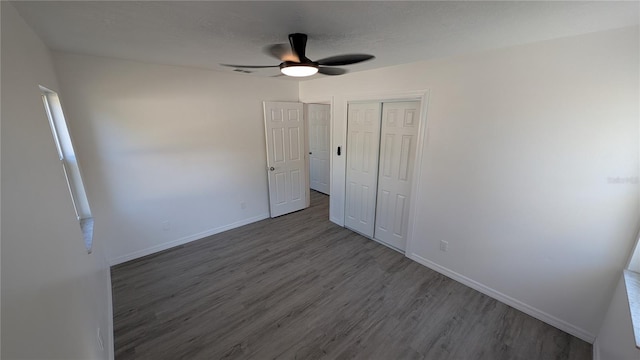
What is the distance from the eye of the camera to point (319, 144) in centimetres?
549

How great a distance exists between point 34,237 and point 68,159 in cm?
202

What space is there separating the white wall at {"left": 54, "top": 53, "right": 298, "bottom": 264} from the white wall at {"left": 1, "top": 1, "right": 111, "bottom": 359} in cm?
106

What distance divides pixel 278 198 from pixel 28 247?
350 centimetres

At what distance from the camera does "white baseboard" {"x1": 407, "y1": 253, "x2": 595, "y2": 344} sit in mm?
2050

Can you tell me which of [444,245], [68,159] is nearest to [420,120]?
[444,245]

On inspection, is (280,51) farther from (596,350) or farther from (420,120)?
(596,350)

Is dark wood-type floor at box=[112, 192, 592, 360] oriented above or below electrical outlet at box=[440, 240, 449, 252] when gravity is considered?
below

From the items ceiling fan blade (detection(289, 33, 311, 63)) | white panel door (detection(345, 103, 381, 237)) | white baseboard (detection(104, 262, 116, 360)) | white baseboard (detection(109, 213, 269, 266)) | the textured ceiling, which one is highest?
the textured ceiling

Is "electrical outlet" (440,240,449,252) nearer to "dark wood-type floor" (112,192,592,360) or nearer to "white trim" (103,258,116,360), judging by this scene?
"dark wood-type floor" (112,192,592,360)

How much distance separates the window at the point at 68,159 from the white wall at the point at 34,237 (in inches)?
27.4

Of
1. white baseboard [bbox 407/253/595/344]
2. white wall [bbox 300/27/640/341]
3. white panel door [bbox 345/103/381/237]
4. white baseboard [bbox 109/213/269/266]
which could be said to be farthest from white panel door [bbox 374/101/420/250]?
white baseboard [bbox 109/213/269/266]

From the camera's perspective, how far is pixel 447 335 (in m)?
2.08

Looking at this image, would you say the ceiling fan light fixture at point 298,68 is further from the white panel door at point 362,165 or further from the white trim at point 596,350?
the white trim at point 596,350

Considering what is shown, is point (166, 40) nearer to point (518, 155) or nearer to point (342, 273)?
point (342, 273)
